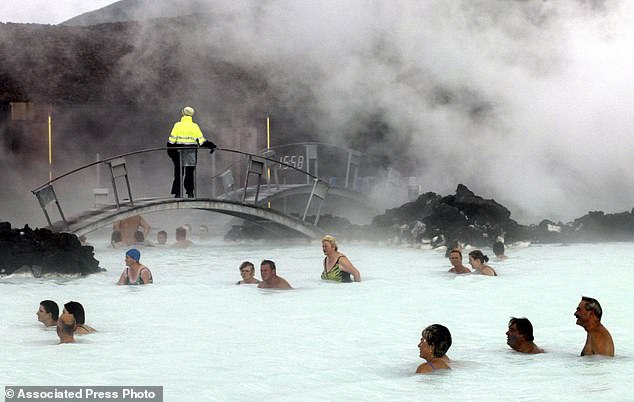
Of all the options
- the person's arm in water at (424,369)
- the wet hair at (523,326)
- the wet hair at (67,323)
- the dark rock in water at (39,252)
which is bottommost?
the person's arm in water at (424,369)

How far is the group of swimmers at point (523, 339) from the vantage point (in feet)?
28.5

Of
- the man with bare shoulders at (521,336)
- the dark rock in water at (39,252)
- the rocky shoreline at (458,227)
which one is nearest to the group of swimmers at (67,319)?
the man with bare shoulders at (521,336)

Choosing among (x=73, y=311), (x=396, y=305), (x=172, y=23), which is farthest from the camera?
(x=172, y=23)

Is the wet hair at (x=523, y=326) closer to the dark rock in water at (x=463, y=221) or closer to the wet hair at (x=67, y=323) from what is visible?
the wet hair at (x=67, y=323)

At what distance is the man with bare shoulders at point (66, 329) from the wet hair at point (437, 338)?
3.49 meters

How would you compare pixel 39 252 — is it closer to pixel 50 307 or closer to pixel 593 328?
pixel 50 307

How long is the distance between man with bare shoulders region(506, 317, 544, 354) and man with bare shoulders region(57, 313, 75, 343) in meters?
3.99

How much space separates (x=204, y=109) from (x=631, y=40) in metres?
10.7

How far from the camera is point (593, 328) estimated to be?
9.13m

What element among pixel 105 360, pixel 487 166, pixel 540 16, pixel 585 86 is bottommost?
pixel 105 360

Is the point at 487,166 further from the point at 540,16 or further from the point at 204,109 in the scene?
the point at 204,109

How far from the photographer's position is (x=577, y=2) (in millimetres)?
27875

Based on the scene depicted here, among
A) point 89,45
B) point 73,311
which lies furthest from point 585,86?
point 73,311

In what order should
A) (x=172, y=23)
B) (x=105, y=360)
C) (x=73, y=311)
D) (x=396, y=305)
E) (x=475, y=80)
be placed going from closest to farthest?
(x=105, y=360)
(x=73, y=311)
(x=396, y=305)
(x=475, y=80)
(x=172, y=23)
